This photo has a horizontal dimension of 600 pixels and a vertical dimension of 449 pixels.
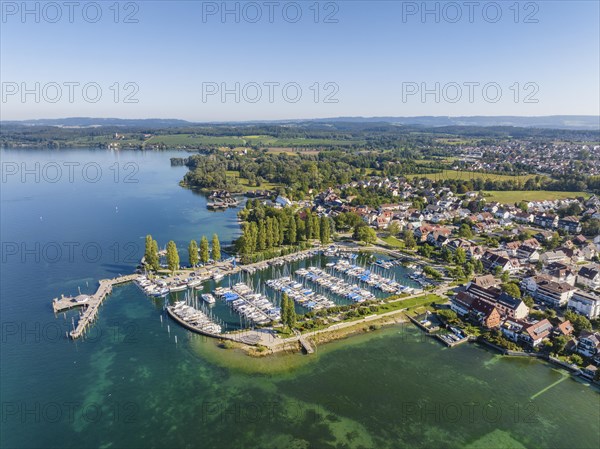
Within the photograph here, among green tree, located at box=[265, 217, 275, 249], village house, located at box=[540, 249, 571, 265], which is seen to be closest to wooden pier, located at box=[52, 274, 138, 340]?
green tree, located at box=[265, 217, 275, 249]

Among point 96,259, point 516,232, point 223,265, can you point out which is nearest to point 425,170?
point 516,232

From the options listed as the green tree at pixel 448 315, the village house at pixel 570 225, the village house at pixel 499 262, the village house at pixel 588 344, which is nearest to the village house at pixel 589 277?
the village house at pixel 499 262

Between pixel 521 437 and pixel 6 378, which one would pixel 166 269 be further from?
pixel 521 437

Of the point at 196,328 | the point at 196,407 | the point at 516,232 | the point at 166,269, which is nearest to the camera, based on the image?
the point at 196,407

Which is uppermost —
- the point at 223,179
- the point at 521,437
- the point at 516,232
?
the point at 223,179

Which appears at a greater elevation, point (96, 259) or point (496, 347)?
point (96, 259)

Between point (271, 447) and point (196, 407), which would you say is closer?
point (271, 447)

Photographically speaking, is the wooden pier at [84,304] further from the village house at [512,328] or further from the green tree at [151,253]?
the village house at [512,328]
